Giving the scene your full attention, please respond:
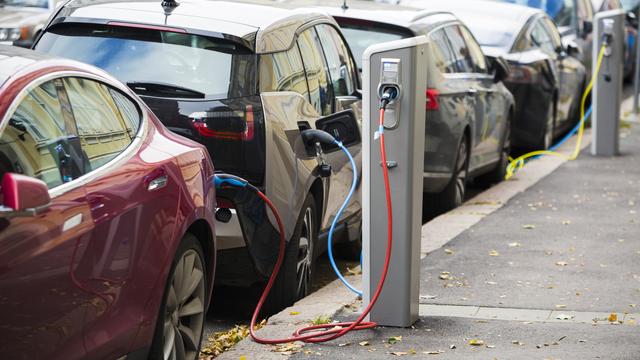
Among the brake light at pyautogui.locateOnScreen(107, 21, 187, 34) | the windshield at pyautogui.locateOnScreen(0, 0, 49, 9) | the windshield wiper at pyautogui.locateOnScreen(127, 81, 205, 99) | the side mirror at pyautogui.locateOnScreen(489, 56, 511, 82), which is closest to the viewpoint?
the windshield wiper at pyautogui.locateOnScreen(127, 81, 205, 99)

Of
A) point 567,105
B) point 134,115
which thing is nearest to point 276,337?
point 134,115

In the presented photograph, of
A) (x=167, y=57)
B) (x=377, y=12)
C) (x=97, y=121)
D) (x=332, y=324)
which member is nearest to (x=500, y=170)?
(x=377, y=12)

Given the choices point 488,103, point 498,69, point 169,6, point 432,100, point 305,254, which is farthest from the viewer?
point 498,69

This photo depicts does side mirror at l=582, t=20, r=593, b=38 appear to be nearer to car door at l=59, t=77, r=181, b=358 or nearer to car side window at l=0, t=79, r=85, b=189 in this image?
car door at l=59, t=77, r=181, b=358

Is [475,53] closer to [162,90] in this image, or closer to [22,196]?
[162,90]

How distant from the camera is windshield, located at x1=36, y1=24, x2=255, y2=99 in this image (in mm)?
7113

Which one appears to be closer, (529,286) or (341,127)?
(529,286)

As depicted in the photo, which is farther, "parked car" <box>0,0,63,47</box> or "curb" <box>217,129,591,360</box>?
"parked car" <box>0,0,63,47</box>

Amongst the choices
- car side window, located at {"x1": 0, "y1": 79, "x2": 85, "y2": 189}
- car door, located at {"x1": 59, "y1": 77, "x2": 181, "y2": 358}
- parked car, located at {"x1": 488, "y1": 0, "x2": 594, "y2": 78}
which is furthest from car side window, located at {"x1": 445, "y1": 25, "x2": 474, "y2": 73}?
parked car, located at {"x1": 488, "y1": 0, "x2": 594, "y2": 78}

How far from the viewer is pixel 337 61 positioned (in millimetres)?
8906

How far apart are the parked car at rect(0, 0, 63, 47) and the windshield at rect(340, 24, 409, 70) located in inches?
243

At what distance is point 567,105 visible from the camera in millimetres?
17750

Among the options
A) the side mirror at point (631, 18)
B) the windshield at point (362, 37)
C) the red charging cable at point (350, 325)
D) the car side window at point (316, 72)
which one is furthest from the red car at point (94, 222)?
the side mirror at point (631, 18)

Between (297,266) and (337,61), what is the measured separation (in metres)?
1.94
